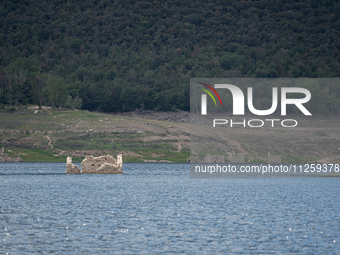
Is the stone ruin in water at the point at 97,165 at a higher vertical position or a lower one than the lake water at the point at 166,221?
lower

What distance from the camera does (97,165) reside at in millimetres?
130375

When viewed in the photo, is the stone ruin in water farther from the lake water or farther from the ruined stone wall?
the lake water

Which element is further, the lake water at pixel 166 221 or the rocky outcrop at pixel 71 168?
the rocky outcrop at pixel 71 168

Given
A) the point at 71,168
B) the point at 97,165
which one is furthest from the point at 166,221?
the point at 71,168

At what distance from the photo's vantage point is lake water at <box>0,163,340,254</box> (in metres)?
41.7

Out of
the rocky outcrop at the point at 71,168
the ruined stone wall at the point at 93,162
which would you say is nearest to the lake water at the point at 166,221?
the ruined stone wall at the point at 93,162

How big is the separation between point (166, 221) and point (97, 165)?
7775 cm

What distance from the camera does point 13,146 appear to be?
648 ft

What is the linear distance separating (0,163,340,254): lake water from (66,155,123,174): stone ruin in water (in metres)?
35.4

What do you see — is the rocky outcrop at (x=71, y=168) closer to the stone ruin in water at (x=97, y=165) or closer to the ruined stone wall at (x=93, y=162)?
the stone ruin in water at (x=97, y=165)

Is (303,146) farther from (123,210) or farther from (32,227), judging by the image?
(32,227)

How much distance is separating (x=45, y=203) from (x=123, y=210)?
13.1 metres

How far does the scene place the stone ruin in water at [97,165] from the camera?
128250 millimetres

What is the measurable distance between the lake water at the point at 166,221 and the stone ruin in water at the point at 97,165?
3539 cm
